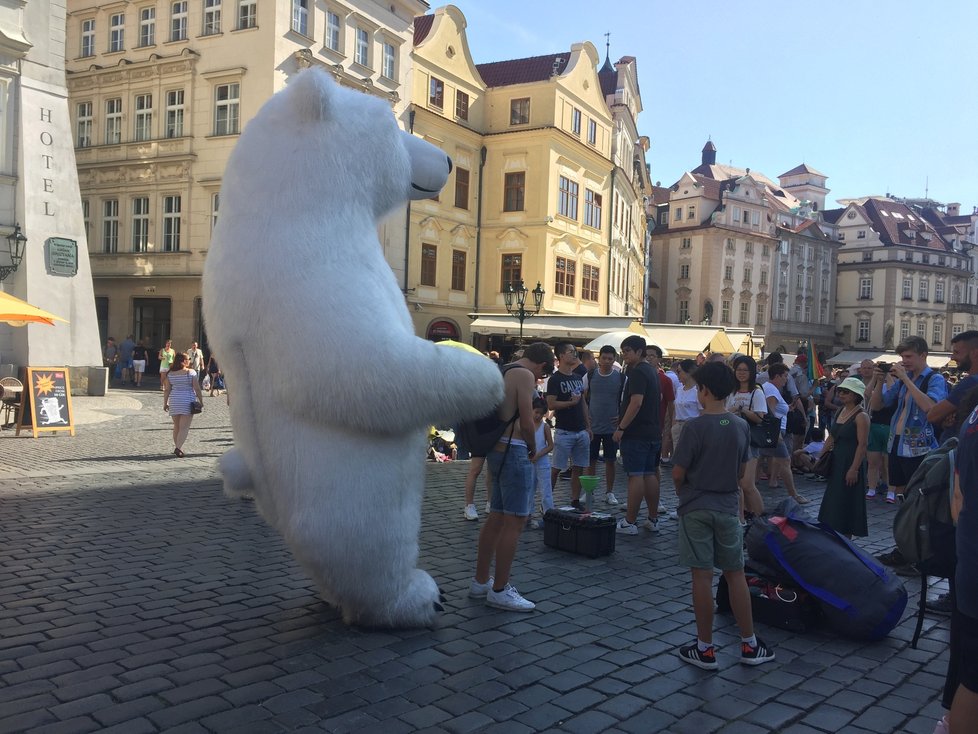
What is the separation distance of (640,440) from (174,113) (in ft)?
76.8

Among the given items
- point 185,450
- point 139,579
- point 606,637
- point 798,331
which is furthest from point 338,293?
point 798,331

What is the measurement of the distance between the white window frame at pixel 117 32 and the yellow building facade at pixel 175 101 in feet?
0.20

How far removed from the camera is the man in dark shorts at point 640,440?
23.0 feet

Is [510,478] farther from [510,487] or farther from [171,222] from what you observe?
[171,222]

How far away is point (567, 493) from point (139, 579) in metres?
5.12

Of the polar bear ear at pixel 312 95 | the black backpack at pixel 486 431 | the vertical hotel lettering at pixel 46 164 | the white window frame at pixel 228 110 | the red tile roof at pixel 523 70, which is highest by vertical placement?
the red tile roof at pixel 523 70

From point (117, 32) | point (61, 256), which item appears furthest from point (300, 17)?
point (61, 256)

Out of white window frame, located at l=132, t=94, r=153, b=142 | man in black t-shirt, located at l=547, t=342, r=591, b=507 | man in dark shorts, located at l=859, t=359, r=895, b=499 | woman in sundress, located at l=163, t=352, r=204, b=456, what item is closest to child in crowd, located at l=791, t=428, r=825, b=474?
man in dark shorts, located at l=859, t=359, r=895, b=499

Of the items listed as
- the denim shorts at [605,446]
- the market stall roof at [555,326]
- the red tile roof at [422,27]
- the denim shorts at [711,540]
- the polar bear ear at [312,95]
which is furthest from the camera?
the red tile roof at [422,27]

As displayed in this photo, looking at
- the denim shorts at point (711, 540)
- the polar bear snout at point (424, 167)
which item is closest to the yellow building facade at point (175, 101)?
the polar bear snout at point (424, 167)

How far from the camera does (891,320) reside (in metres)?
70.4

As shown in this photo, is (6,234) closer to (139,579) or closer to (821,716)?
(139,579)

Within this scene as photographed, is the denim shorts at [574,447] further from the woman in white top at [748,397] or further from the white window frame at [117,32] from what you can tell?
the white window frame at [117,32]

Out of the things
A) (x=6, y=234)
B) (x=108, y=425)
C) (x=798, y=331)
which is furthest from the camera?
(x=798, y=331)
